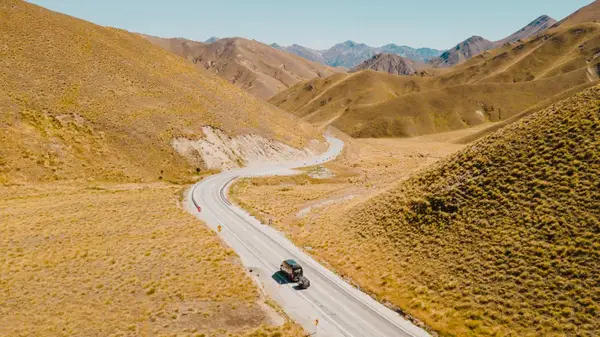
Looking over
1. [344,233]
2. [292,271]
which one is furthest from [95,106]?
[292,271]

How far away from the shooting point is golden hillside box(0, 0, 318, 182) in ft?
188

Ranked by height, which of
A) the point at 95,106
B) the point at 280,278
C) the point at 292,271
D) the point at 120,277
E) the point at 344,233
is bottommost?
the point at 120,277

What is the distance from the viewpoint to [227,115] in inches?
3487

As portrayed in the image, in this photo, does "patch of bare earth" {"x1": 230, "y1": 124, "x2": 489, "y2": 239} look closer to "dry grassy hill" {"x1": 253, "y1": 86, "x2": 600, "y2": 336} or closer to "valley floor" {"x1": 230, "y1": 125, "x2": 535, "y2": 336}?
"valley floor" {"x1": 230, "y1": 125, "x2": 535, "y2": 336}

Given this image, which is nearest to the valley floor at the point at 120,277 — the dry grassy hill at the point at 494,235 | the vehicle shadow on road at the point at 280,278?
the vehicle shadow on road at the point at 280,278

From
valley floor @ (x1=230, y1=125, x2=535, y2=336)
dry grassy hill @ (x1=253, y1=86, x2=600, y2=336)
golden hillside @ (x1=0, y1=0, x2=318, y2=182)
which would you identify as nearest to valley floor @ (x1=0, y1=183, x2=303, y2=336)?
valley floor @ (x1=230, y1=125, x2=535, y2=336)

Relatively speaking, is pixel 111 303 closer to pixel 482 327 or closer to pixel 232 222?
pixel 232 222

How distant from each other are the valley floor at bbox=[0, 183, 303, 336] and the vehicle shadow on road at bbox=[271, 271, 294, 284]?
7.28 feet

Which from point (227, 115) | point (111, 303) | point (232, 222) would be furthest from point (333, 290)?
point (227, 115)

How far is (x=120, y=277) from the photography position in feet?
86.1

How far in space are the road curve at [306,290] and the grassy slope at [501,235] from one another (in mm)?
1783

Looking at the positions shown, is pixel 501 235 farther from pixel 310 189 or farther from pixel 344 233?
pixel 310 189

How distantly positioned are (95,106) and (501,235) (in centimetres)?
7285

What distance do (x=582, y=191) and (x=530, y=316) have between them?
39.6ft
